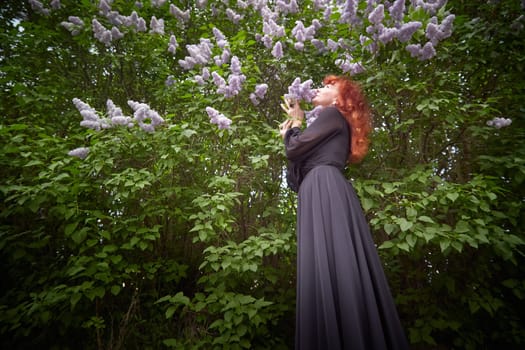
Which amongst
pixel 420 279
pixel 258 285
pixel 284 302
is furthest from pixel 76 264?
pixel 420 279

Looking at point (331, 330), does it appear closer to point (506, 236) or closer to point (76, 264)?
point (506, 236)

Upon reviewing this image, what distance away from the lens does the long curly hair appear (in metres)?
2.22

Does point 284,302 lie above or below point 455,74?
below

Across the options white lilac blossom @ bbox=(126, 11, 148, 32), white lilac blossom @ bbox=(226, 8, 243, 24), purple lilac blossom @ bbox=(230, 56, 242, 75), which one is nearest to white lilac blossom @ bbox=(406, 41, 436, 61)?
purple lilac blossom @ bbox=(230, 56, 242, 75)

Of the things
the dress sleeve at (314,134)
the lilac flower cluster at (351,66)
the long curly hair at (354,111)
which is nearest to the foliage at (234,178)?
the lilac flower cluster at (351,66)

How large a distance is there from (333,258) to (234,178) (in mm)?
1485

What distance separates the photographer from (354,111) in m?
2.22

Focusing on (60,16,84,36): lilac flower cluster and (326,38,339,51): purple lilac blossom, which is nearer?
(326,38,339,51): purple lilac blossom

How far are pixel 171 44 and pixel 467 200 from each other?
10.3ft

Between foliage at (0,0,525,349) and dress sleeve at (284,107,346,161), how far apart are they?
1.78 feet

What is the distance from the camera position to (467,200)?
213cm

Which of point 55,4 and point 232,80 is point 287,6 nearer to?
point 232,80

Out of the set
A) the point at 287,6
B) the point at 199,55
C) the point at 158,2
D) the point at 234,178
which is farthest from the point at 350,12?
the point at 158,2

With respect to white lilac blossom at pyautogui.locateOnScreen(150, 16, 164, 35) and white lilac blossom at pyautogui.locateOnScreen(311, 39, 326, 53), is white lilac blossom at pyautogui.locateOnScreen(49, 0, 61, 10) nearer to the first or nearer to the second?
white lilac blossom at pyautogui.locateOnScreen(150, 16, 164, 35)
